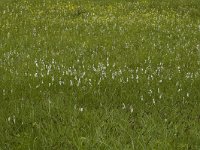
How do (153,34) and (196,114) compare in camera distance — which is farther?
(153,34)

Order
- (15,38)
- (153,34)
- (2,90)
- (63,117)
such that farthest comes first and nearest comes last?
(153,34) → (15,38) → (2,90) → (63,117)

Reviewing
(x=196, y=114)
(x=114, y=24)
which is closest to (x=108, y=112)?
(x=196, y=114)

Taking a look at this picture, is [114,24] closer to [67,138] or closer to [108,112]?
[108,112]

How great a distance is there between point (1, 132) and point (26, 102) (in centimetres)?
123

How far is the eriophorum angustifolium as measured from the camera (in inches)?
241

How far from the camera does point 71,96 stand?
7.86 m

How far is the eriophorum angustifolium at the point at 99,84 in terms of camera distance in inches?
241

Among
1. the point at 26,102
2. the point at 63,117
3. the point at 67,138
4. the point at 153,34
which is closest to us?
the point at 67,138

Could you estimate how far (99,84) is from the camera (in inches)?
337

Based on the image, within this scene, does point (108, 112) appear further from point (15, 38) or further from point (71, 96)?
point (15, 38)

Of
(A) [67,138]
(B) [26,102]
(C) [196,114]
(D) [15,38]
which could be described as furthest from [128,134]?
(D) [15,38]

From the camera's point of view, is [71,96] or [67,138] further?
[71,96]

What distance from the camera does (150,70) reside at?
9.88 meters

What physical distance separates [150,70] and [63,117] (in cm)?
362
